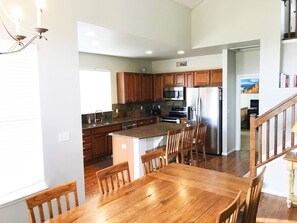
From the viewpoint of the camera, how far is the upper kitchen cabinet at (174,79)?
694 centimetres

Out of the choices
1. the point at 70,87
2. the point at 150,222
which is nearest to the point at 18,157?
the point at 70,87

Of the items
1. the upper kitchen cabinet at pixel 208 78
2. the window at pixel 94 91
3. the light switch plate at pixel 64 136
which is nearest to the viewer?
the light switch plate at pixel 64 136

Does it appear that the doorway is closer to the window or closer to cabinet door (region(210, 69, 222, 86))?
cabinet door (region(210, 69, 222, 86))

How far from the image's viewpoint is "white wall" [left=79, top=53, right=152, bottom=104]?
19.7ft

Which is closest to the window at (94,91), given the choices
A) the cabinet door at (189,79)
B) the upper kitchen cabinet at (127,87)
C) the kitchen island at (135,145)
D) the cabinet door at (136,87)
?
the upper kitchen cabinet at (127,87)

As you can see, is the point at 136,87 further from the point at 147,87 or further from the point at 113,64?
the point at 113,64

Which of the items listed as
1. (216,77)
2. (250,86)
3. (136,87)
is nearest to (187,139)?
(216,77)

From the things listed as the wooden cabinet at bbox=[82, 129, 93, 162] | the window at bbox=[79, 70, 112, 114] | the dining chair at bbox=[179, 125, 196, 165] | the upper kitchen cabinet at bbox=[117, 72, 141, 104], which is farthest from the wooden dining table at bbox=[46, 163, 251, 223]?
the upper kitchen cabinet at bbox=[117, 72, 141, 104]

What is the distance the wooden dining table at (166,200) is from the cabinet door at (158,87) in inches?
199

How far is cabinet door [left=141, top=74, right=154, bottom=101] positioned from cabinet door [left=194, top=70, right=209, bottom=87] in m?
1.51

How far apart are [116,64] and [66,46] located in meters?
3.85

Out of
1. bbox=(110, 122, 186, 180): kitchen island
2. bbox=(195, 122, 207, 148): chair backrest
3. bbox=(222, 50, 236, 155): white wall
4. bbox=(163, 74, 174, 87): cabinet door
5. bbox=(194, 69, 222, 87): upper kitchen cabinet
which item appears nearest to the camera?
bbox=(110, 122, 186, 180): kitchen island

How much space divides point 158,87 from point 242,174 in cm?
378

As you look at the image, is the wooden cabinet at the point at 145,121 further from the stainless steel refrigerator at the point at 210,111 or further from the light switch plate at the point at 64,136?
the light switch plate at the point at 64,136
